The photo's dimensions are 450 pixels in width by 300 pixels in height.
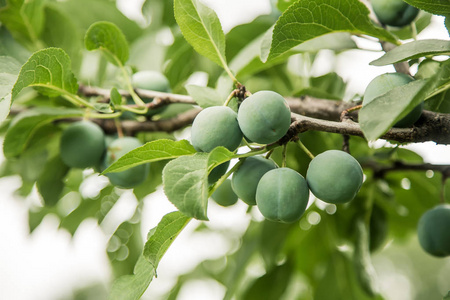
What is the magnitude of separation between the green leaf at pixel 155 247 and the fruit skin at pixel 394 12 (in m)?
0.67

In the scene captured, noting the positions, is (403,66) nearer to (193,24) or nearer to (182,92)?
(193,24)

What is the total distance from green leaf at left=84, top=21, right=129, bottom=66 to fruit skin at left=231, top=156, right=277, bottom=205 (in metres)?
0.48

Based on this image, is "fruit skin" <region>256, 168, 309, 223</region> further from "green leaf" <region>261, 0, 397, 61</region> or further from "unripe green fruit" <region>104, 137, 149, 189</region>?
"unripe green fruit" <region>104, 137, 149, 189</region>

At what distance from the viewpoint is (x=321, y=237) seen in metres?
1.50

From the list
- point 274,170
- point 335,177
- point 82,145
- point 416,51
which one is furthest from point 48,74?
point 416,51

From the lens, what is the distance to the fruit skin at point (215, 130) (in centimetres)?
73

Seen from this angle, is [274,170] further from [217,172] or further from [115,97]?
[115,97]

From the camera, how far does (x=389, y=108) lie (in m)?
0.62

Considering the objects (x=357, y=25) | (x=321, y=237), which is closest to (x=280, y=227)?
(x=321, y=237)

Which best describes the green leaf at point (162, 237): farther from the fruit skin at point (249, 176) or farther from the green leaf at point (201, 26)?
the green leaf at point (201, 26)

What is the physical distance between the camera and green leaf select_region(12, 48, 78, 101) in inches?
30.9

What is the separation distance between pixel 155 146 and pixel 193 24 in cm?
28

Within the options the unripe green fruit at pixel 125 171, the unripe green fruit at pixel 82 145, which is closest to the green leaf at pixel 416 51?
the unripe green fruit at pixel 125 171

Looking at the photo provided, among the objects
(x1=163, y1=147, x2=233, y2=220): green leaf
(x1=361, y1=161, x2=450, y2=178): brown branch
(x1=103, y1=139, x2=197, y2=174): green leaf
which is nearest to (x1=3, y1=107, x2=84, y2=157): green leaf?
(x1=103, y1=139, x2=197, y2=174): green leaf
